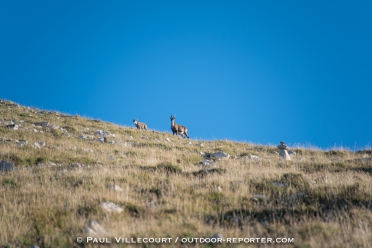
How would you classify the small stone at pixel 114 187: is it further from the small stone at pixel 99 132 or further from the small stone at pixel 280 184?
the small stone at pixel 99 132

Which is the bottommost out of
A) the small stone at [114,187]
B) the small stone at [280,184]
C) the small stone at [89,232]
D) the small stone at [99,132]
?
the small stone at [89,232]

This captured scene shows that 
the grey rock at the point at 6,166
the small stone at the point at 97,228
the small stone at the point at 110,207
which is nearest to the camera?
the small stone at the point at 97,228

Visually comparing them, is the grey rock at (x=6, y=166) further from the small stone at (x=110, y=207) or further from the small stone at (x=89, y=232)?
the small stone at (x=89, y=232)

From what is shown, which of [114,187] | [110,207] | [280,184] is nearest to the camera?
[110,207]

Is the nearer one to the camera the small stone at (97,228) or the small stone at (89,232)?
the small stone at (89,232)

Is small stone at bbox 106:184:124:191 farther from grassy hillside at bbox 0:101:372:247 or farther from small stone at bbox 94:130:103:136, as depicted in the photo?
small stone at bbox 94:130:103:136

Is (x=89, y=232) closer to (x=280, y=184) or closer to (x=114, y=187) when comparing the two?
(x=114, y=187)

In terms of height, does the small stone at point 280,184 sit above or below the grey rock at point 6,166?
below

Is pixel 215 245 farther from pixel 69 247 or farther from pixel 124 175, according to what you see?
pixel 124 175

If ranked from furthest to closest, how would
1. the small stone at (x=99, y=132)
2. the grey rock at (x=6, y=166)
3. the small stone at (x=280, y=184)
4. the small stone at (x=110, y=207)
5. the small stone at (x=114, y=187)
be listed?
the small stone at (x=99, y=132), the grey rock at (x=6, y=166), the small stone at (x=280, y=184), the small stone at (x=114, y=187), the small stone at (x=110, y=207)

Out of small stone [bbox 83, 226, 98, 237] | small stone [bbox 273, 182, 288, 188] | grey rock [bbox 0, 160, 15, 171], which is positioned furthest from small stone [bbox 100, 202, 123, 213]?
grey rock [bbox 0, 160, 15, 171]

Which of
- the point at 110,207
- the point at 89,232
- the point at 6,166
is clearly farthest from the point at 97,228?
the point at 6,166

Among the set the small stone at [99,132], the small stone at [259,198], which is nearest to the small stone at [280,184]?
the small stone at [259,198]

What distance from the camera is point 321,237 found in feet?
17.8
